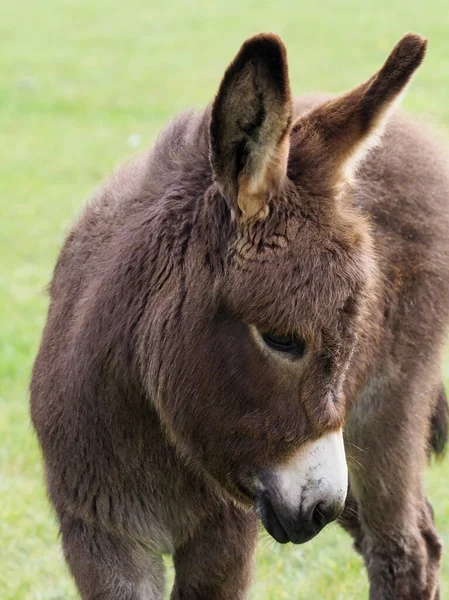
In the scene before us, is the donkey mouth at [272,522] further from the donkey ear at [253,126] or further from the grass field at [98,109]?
the grass field at [98,109]

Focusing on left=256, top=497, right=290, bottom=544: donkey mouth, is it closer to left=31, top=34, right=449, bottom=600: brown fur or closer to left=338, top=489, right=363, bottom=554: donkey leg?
left=31, top=34, right=449, bottom=600: brown fur

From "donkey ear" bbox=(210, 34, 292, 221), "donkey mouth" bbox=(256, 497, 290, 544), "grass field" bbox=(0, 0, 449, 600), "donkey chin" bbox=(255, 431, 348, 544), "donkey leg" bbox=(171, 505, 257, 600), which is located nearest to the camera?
"donkey ear" bbox=(210, 34, 292, 221)

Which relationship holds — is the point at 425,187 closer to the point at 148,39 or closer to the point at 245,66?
the point at 245,66

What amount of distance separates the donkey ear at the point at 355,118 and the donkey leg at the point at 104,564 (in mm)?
1546

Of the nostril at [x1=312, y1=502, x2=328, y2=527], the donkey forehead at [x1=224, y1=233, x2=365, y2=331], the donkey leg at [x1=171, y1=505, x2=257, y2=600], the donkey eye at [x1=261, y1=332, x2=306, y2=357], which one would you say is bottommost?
the donkey leg at [x1=171, y1=505, x2=257, y2=600]

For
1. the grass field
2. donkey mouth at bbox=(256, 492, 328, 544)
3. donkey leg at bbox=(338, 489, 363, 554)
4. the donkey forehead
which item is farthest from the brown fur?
the grass field

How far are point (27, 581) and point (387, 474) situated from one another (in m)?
1.93

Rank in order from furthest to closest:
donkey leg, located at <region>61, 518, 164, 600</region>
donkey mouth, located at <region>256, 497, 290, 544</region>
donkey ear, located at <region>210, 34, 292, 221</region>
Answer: donkey leg, located at <region>61, 518, 164, 600</region>, donkey mouth, located at <region>256, 497, 290, 544</region>, donkey ear, located at <region>210, 34, 292, 221</region>

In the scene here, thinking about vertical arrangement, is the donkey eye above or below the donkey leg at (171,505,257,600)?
above

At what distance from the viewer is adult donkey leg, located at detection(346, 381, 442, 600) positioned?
16.0 feet

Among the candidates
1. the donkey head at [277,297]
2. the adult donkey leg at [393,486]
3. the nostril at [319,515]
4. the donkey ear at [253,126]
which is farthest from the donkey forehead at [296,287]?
the adult donkey leg at [393,486]

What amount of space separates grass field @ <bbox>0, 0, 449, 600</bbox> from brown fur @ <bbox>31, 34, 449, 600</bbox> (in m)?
1.05

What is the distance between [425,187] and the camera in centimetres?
495

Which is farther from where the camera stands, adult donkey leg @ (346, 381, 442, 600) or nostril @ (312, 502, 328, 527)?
adult donkey leg @ (346, 381, 442, 600)
